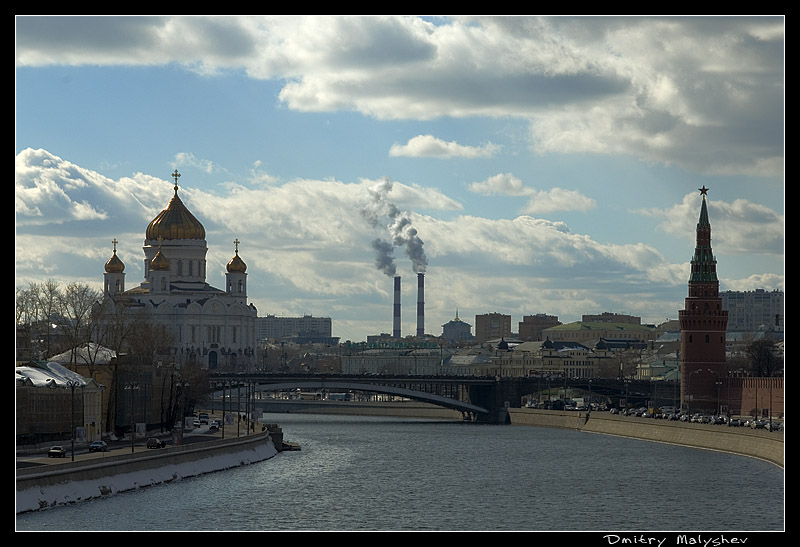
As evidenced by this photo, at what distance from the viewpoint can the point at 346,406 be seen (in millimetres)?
130750

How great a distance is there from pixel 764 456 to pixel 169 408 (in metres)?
25.4

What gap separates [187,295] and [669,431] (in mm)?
80093

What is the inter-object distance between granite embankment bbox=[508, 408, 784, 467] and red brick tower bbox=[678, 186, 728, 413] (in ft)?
23.5

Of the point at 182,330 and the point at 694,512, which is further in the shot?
the point at 182,330

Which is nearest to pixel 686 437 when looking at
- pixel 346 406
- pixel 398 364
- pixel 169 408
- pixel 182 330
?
pixel 169 408

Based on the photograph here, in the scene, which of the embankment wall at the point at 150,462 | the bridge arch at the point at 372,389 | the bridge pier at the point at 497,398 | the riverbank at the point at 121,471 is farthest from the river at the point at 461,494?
the bridge pier at the point at 497,398

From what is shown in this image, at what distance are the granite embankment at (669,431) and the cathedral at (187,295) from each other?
161 feet

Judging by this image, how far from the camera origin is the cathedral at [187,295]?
6004 inches

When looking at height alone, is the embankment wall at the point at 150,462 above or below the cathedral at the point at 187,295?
below

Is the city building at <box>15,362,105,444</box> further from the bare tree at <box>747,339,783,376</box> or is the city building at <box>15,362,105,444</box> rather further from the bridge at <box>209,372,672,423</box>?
the bare tree at <box>747,339,783,376</box>

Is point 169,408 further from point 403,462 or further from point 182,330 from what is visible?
point 182,330

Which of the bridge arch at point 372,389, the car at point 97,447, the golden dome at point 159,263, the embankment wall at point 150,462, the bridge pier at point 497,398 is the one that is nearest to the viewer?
the embankment wall at point 150,462

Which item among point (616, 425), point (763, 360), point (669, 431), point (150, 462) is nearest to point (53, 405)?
point (150, 462)

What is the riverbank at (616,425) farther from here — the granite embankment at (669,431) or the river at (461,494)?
the river at (461,494)
